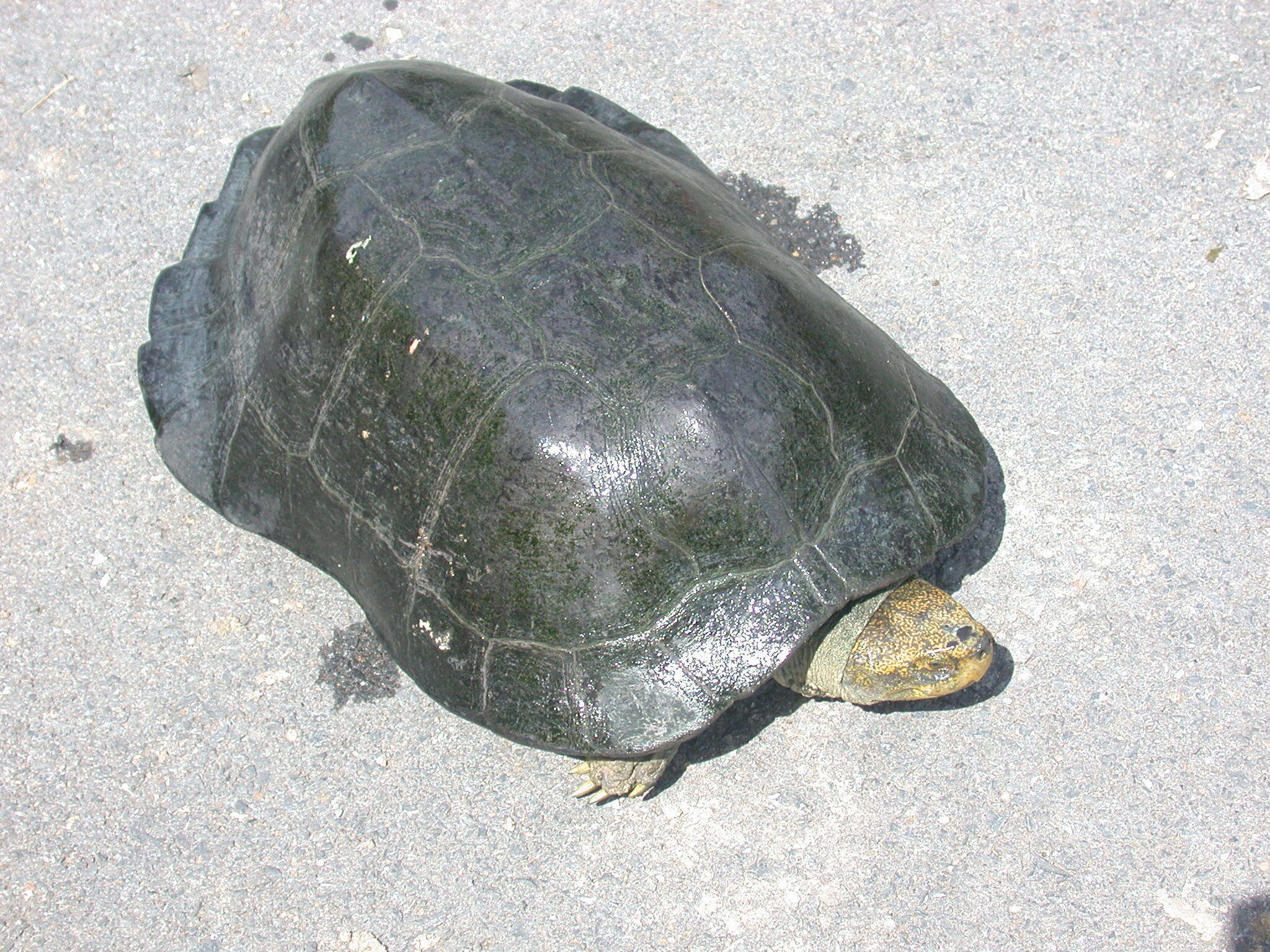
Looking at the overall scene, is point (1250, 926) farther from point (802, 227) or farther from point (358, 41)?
point (358, 41)

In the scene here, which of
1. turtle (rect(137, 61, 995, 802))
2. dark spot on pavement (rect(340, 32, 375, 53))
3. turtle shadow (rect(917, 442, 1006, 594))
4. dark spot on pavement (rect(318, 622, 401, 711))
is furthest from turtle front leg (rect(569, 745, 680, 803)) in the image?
dark spot on pavement (rect(340, 32, 375, 53))

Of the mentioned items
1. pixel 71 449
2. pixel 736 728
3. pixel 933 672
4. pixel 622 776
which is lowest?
pixel 71 449

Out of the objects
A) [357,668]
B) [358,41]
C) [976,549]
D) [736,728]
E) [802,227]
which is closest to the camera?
[736,728]

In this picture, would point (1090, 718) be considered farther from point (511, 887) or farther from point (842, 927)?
point (511, 887)

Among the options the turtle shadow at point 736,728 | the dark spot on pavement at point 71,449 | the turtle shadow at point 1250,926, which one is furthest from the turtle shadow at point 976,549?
the dark spot on pavement at point 71,449

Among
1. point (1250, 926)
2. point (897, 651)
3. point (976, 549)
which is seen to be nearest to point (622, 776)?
point (897, 651)

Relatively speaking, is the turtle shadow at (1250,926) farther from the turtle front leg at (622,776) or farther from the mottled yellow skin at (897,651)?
the turtle front leg at (622,776)
